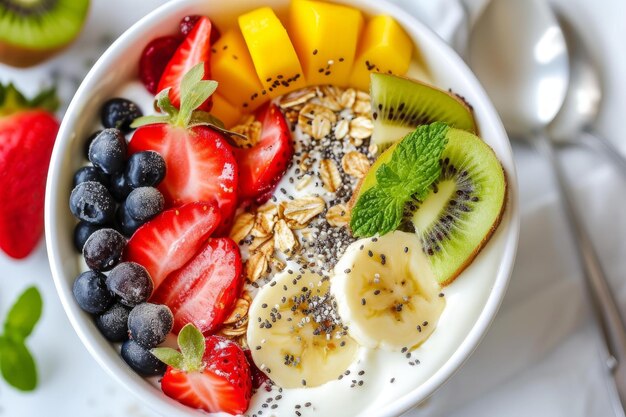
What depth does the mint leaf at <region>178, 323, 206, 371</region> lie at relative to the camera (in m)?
1.41

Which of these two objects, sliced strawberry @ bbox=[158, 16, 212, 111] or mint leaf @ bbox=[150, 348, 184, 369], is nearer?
mint leaf @ bbox=[150, 348, 184, 369]

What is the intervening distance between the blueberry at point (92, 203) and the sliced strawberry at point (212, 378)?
272 millimetres

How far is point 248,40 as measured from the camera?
154 cm

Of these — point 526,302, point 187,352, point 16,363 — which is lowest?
point 16,363

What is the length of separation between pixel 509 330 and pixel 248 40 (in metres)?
0.85

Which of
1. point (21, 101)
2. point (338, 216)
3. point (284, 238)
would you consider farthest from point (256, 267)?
point (21, 101)

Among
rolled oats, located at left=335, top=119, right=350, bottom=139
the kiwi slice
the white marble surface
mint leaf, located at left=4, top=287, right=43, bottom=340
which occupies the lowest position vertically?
mint leaf, located at left=4, top=287, right=43, bottom=340

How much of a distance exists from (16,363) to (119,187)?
1.83 ft

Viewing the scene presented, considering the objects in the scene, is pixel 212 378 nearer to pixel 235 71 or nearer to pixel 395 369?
pixel 395 369

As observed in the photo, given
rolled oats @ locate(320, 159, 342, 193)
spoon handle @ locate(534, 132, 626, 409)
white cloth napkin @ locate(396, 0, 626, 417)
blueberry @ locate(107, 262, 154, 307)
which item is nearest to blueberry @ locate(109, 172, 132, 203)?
blueberry @ locate(107, 262, 154, 307)

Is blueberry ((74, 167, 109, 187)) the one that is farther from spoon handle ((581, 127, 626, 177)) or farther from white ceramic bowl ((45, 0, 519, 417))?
spoon handle ((581, 127, 626, 177))

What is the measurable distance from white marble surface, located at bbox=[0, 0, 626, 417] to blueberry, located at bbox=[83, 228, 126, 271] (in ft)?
1.32

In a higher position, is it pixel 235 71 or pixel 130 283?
pixel 235 71

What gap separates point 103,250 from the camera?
1.46 metres
